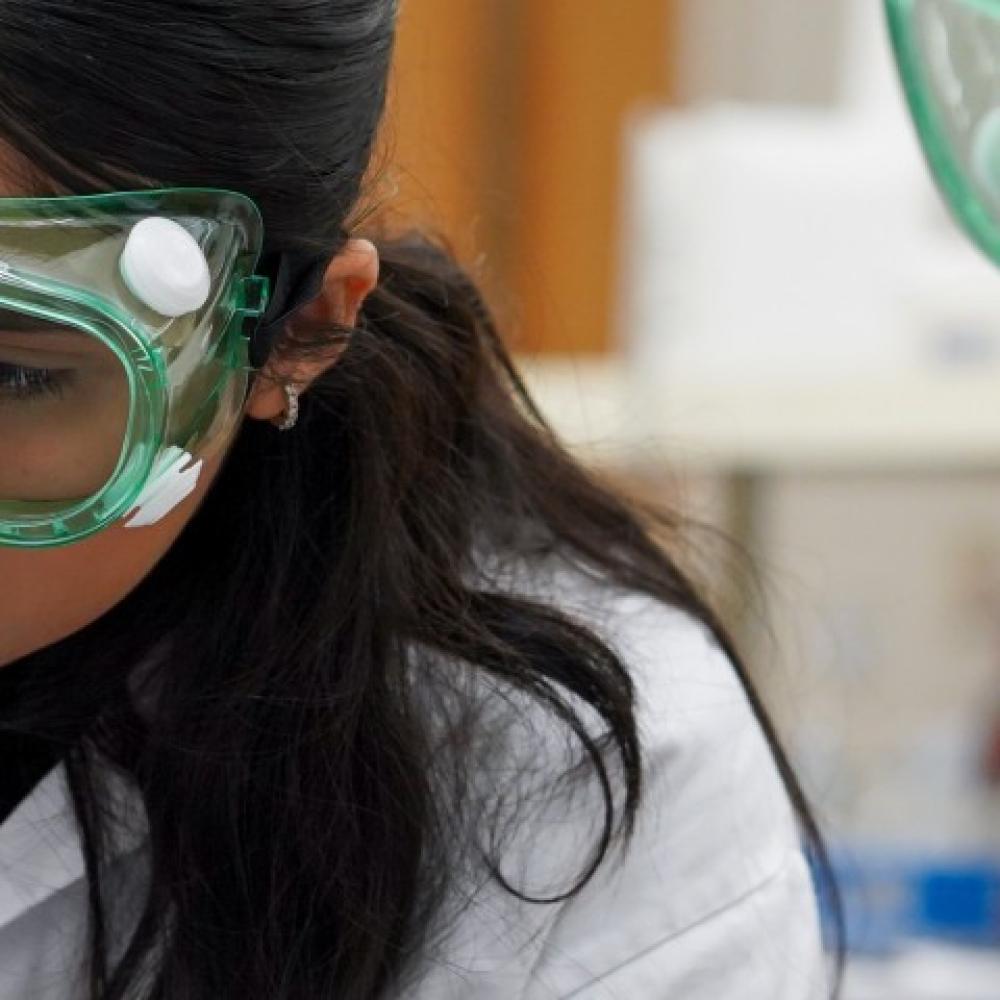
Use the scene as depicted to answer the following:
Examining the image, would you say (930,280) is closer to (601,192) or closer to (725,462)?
(725,462)

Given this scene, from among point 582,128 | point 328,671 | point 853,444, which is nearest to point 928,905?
point 853,444

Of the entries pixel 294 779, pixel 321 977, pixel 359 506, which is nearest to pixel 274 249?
pixel 359 506

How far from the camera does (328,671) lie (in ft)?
4.23

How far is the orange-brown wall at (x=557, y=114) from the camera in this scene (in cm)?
433

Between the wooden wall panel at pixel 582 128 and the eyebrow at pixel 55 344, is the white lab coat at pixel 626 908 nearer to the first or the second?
the eyebrow at pixel 55 344

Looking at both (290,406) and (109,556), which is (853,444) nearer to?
(290,406)

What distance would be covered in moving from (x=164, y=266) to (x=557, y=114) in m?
3.58

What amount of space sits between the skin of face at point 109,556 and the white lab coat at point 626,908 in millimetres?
205

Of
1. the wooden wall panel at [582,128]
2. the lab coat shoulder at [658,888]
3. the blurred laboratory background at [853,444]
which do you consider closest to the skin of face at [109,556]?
the lab coat shoulder at [658,888]

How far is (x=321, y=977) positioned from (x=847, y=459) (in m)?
1.70

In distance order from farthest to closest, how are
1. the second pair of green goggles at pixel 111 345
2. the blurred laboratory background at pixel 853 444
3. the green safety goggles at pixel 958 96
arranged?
the blurred laboratory background at pixel 853 444
the green safety goggles at pixel 958 96
the second pair of green goggles at pixel 111 345

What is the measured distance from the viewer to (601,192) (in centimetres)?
450

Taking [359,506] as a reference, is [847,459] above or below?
below

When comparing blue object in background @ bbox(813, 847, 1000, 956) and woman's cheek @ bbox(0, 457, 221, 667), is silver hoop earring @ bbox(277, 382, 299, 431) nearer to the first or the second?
woman's cheek @ bbox(0, 457, 221, 667)
